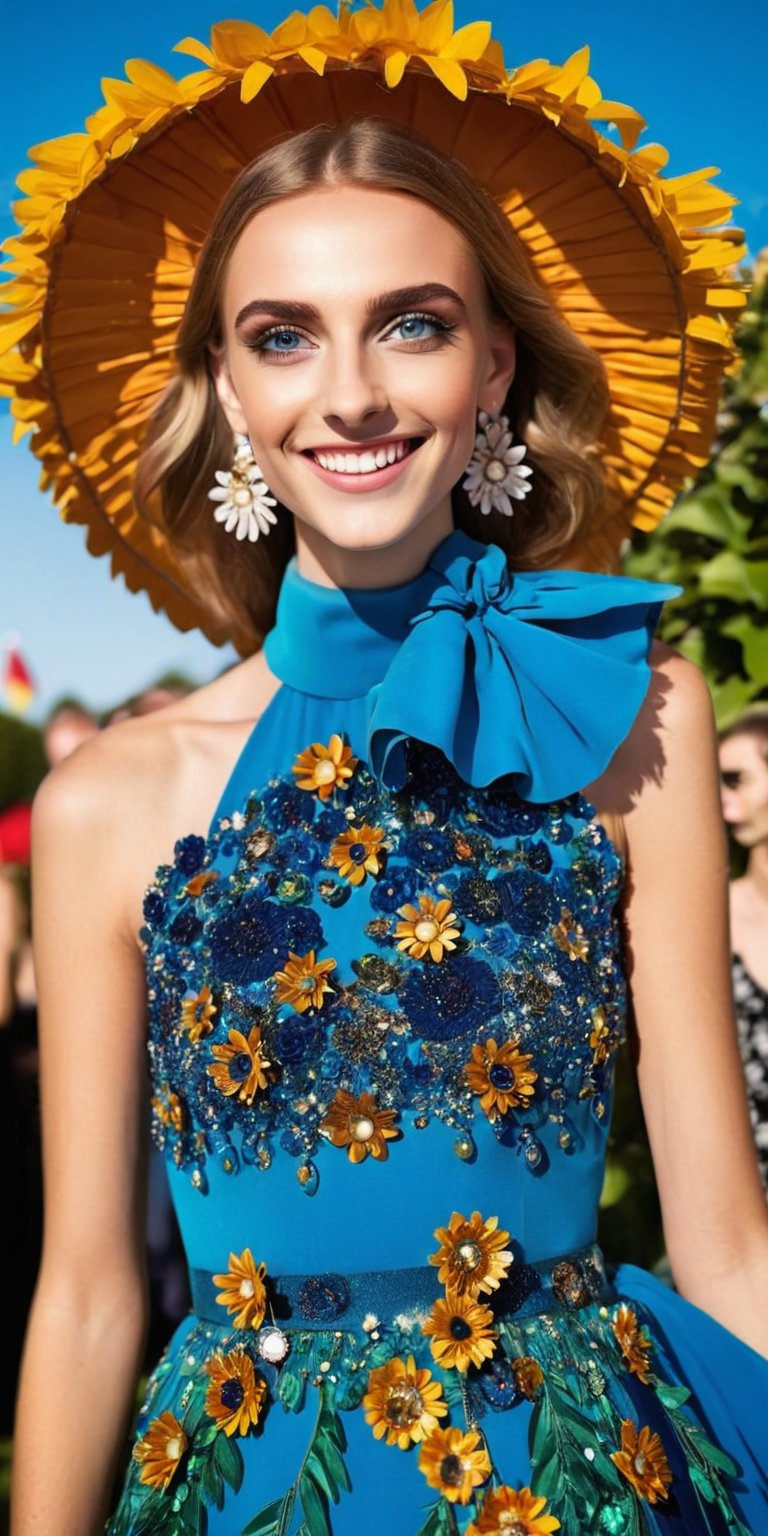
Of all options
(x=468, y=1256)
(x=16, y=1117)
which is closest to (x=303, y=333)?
(x=468, y=1256)

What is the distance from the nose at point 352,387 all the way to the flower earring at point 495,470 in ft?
1.06

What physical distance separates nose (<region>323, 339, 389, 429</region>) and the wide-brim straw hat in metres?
0.31

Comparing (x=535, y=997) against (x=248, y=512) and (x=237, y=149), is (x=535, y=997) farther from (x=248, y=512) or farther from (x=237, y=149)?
(x=237, y=149)

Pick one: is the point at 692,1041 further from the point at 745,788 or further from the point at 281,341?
the point at 745,788

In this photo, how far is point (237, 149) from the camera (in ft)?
7.27

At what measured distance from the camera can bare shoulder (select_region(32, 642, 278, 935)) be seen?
2.19 metres

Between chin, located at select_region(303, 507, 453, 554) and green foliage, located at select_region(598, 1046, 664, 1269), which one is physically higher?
chin, located at select_region(303, 507, 453, 554)

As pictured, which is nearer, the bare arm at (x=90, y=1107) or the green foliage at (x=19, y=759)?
the bare arm at (x=90, y=1107)

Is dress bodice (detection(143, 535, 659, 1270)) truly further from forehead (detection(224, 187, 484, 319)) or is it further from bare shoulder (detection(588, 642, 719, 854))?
forehead (detection(224, 187, 484, 319))

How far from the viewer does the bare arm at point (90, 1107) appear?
210 cm

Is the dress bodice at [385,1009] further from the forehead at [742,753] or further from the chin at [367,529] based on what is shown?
the forehead at [742,753]

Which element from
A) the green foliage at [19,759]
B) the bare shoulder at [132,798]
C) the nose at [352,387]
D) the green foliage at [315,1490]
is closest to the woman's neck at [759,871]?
the bare shoulder at [132,798]

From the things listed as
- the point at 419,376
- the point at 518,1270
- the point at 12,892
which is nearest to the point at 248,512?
the point at 419,376

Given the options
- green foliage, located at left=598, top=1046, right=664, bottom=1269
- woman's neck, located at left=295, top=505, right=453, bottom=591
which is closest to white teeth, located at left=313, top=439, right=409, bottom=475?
woman's neck, located at left=295, top=505, right=453, bottom=591
